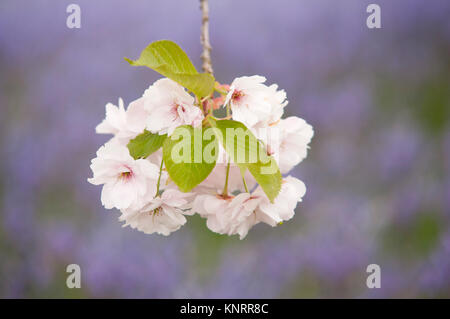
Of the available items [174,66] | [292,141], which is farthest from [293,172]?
[174,66]

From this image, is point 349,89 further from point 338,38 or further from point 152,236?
point 152,236

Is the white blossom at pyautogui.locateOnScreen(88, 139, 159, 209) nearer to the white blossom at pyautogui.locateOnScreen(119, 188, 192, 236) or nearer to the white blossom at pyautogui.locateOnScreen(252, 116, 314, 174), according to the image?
→ the white blossom at pyautogui.locateOnScreen(119, 188, 192, 236)

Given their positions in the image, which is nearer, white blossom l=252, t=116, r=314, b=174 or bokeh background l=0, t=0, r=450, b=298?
white blossom l=252, t=116, r=314, b=174

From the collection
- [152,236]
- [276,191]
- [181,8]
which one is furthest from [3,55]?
[276,191]

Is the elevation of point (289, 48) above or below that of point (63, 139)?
above

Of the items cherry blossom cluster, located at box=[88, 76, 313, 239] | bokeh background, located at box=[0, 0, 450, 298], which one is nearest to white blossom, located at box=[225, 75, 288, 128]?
cherry blossom cluster, located at box=[88, 76, 313, 239]

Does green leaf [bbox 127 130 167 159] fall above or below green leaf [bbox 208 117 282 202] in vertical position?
above

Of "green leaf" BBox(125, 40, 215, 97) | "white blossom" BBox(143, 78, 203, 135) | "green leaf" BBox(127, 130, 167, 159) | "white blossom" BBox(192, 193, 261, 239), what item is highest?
"green leaf" BBox(125, 40, 215, 97)
